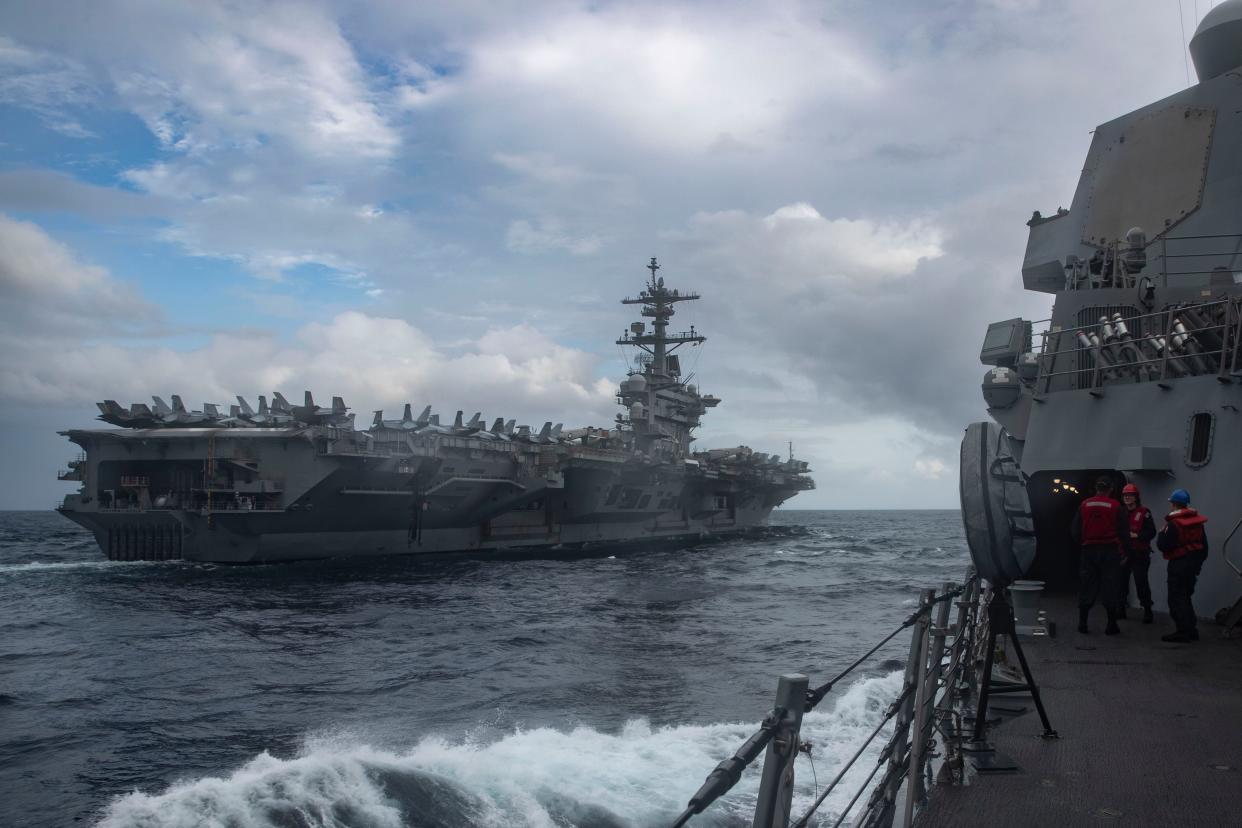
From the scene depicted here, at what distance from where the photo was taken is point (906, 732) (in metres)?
3.13

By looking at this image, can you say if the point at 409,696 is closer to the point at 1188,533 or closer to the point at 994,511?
the point at 1188,533

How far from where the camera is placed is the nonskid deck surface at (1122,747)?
118 inches

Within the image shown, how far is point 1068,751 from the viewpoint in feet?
12.0

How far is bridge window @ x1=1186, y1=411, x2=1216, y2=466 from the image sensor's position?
22.0ft

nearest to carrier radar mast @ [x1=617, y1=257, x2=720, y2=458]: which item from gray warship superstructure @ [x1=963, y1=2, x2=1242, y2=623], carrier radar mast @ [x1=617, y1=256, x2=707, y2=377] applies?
carrier radar mast @ [x1=617, y1=256, x2=707, y2=377]

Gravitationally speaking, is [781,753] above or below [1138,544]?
below

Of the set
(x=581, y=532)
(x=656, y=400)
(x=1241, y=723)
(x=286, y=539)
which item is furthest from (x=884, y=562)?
(x=1241, y=723)

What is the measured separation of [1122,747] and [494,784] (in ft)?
13.5

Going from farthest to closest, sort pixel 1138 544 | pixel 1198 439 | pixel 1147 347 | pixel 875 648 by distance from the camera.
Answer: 1. pixel 1147 347
2. pixel 1198 439
3. pixel 1138 544
4. pixel 875 648

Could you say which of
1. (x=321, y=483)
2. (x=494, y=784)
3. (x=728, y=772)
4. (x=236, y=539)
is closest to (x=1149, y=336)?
(x=494, y=784)

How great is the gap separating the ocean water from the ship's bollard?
0.51 metres

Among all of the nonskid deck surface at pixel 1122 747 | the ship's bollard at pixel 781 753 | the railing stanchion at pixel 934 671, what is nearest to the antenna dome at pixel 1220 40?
the nonskid deck surface at pixel 1122 747

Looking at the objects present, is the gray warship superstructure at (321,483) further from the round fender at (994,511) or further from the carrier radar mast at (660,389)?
the round fender at (994,511)

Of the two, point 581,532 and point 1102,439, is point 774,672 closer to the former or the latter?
point 1102,439
